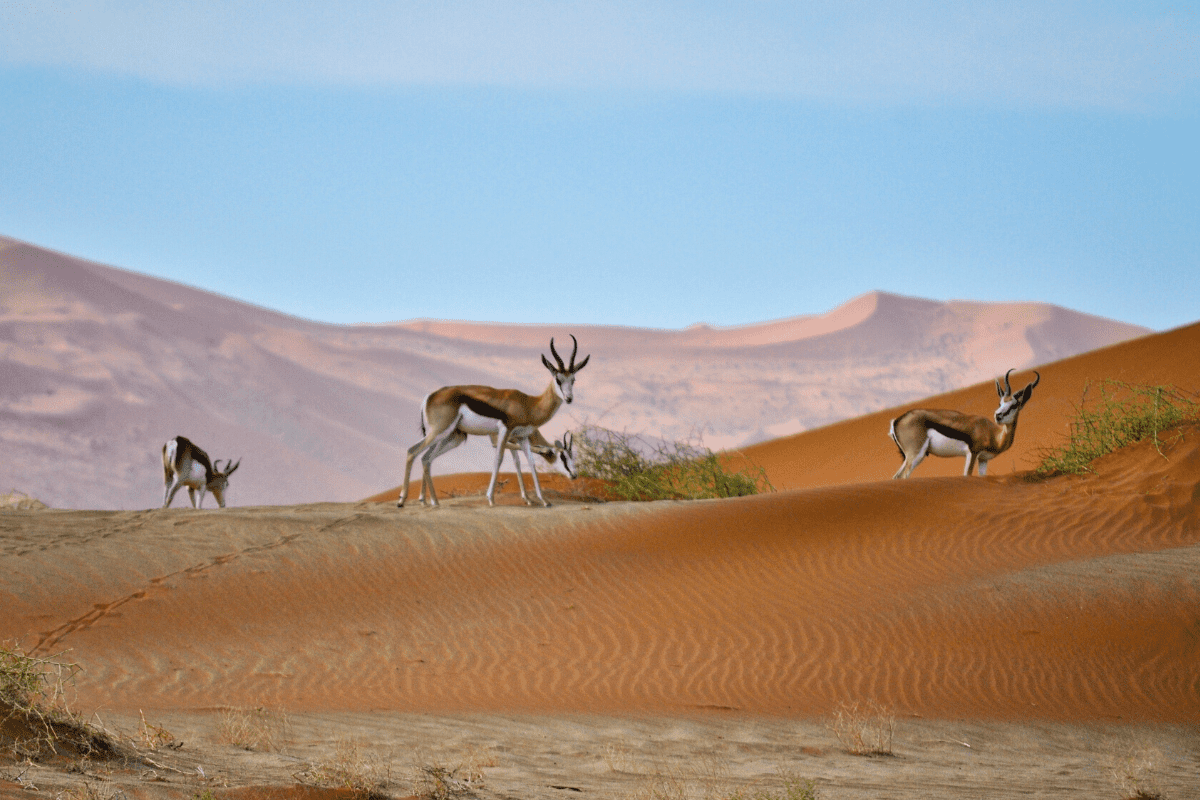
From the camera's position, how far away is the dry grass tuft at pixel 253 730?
7.89 metres

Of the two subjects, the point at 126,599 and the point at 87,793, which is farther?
the point at 126,599

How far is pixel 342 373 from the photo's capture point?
108 meters

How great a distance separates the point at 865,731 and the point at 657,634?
426 centimetres

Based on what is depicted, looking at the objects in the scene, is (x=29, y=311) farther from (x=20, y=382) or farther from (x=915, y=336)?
(x=915, y=336)

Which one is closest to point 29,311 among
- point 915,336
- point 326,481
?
point 326,481

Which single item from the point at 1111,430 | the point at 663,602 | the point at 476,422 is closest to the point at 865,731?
the point at 663,602

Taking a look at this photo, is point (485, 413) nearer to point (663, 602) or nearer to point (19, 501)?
point (663, 602)

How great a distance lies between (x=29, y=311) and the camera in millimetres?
85750

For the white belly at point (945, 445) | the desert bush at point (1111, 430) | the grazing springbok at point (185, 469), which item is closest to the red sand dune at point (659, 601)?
the desert bush at point (1111, 430)

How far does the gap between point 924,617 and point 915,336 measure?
428 feet

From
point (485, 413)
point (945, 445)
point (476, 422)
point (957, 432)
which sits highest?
point (957, 432)

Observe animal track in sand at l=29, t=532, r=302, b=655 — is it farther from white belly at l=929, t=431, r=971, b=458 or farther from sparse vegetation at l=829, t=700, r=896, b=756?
white belly at l=929, t=431, r=971, b=458

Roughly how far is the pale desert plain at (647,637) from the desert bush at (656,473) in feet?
12.1

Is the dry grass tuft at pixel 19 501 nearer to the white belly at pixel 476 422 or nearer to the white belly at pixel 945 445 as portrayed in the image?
the white belly at pixel 476 422
